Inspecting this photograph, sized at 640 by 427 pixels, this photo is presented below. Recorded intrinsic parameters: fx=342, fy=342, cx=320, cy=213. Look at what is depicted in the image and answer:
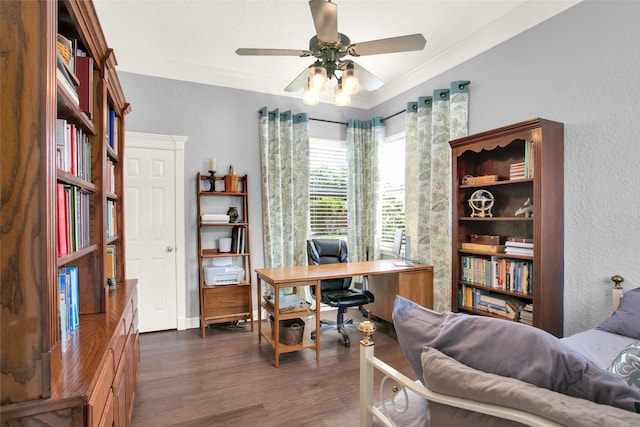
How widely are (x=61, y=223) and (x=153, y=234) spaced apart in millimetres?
2482

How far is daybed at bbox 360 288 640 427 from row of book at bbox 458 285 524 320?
1.63 metres

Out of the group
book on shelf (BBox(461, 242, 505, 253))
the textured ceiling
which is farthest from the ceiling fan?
book on shelf (BBox(461, 242, 505, 253))

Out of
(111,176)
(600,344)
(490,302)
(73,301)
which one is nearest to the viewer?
(73,301)

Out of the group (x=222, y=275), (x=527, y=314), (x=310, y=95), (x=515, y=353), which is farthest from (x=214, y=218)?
(x=515, y=353)

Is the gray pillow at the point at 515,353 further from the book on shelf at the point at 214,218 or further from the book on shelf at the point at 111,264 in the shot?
the book on shelf at the point at 214,218

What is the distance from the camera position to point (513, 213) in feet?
9.86

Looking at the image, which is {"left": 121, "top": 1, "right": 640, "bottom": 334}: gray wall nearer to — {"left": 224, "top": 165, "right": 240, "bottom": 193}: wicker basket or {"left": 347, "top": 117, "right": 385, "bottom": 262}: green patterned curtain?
{"left": 347, "top": 117, "right": 385, "bottom": 262}: green patterned curtain

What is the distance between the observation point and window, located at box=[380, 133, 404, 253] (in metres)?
4.51

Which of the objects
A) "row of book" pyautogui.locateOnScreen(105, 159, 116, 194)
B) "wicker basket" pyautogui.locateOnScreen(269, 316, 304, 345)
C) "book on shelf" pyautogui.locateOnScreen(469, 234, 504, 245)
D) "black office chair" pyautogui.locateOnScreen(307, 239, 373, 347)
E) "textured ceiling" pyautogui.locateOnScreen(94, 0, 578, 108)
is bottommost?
"wicker basket" pyautogui.locateOnScreen(269, 316, 304, 345)

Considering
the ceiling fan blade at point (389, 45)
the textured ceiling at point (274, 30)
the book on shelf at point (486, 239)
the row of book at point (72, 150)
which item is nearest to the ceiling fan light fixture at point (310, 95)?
the ceiling fan blade at point (389, 45)

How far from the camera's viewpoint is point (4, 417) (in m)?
0.90

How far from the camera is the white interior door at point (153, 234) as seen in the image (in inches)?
145

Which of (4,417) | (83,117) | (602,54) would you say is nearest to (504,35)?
(602,54)

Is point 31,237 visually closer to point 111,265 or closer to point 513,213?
point 111,265
